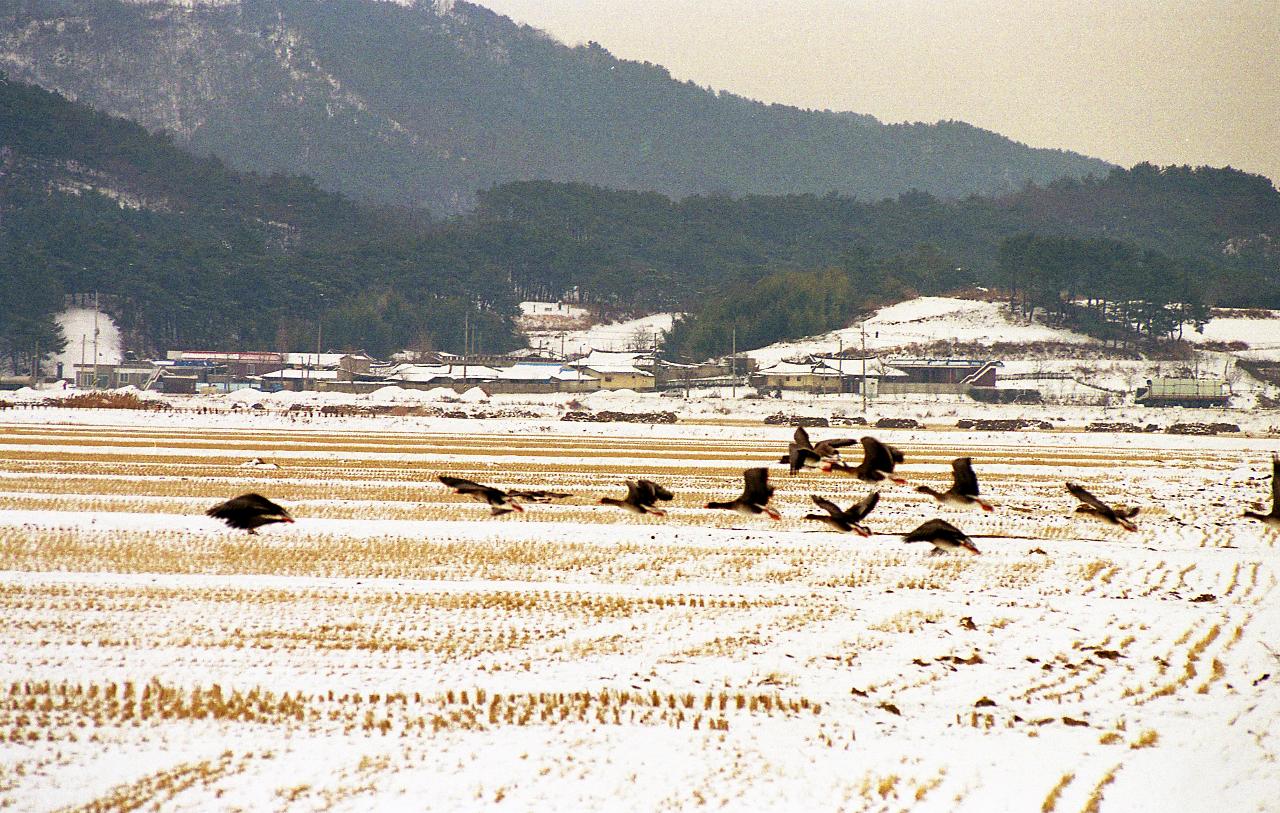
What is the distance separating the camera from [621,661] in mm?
9984

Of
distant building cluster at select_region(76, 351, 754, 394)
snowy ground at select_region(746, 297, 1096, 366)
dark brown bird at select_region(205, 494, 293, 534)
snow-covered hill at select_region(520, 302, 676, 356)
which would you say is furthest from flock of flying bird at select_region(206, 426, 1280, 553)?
snow-covered hill at select_region(520, 302, 676, 356)

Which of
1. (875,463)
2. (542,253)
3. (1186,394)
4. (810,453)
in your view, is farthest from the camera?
(542,253)

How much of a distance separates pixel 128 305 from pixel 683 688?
11476cm

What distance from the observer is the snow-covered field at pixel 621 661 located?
735 centimetres

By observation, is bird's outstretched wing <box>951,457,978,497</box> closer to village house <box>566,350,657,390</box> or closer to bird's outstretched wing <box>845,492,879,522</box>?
bird's outstretched wing <box>845,492,879,522</box>

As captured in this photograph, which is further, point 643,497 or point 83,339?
A: point 83,339

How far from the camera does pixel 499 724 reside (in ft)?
27.1

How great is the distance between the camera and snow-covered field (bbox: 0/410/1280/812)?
7.35 meters

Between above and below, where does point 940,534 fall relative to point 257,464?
above

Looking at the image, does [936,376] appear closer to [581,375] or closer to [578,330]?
[581,375]

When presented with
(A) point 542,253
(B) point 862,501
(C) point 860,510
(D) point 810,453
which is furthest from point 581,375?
(B) point 862,501

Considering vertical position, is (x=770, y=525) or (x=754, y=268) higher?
(x=754, y=268)

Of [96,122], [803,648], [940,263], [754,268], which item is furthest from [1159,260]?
[96,122]

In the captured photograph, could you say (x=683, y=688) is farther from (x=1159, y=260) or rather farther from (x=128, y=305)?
(x=128, y=305)
